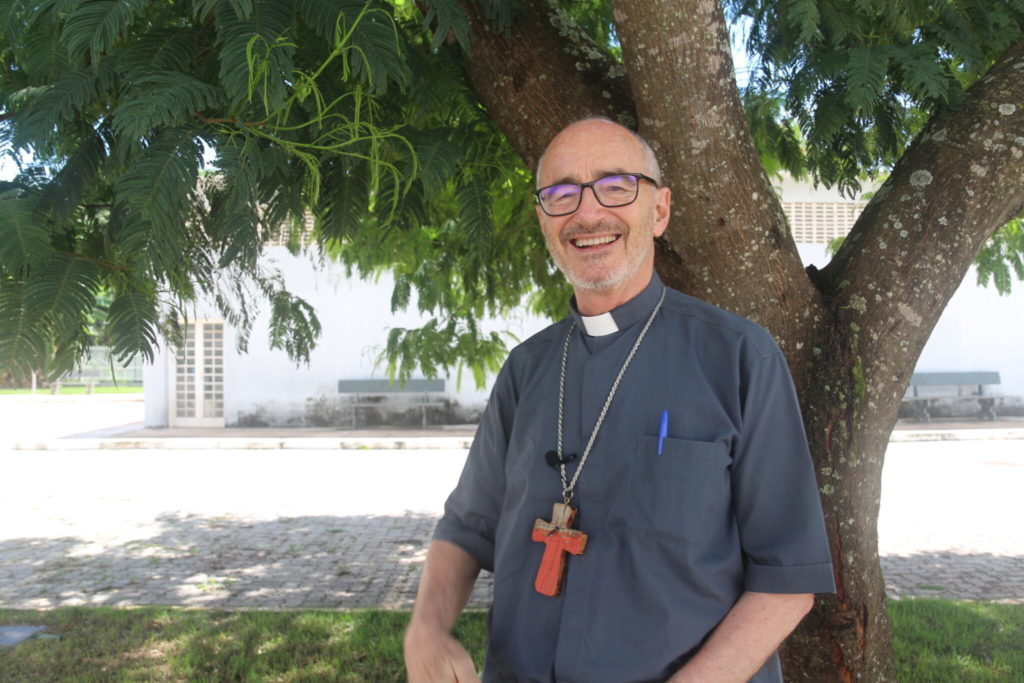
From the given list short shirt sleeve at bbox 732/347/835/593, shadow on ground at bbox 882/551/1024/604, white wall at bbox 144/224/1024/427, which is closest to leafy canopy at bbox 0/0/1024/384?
short shirt sleeve at bbox 732/347/835/593

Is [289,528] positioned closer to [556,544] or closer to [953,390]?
[556,544]

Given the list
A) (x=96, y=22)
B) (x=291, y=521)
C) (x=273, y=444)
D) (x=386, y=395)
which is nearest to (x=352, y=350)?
(x=386, y=395)

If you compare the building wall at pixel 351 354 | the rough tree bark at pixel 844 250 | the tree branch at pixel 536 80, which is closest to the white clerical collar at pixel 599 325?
the rough tree bark at pixel 844 250

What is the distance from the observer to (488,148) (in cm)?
336

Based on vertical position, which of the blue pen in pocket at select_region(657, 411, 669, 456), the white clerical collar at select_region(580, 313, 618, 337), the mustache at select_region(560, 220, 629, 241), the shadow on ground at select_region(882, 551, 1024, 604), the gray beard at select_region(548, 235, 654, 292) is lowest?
the shadow on ground at select_region(882, 551, 1024, 604)

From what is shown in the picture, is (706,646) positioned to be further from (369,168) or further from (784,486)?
(369,168)

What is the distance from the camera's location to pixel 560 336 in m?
1.99

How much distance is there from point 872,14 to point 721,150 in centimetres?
108

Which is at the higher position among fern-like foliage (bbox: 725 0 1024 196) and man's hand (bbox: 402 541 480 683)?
fern-like foliage (bbox: 725 0 1024 196)

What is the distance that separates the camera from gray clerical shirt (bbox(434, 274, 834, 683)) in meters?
1.57

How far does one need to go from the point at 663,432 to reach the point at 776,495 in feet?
0.76

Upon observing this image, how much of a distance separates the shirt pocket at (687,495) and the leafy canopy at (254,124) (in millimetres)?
1247

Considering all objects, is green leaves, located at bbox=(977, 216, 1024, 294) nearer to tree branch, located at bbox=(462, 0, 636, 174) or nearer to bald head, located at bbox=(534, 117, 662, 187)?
tree branch, located at bbox=(462, 0, 636, 174)

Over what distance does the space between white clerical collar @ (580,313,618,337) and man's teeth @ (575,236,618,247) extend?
0.15m
